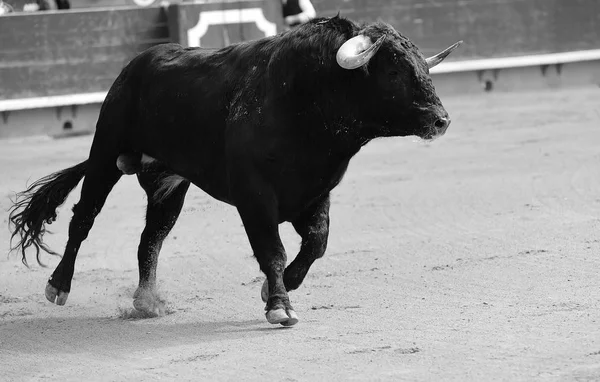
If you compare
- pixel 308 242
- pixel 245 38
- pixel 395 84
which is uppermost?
pixel 395 84

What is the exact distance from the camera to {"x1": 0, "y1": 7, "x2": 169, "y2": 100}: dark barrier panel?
39.4ft

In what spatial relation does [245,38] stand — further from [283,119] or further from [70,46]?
[283,119]

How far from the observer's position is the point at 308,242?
195 inches

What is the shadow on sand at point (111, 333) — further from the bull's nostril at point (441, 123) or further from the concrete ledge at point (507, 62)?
the concrete ledge at point (507, 62)

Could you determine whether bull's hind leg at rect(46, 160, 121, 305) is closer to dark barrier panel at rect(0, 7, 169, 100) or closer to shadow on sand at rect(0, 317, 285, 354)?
shadow on sand at rect(0, 317, 285, 354)

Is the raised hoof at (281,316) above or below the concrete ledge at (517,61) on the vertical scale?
above

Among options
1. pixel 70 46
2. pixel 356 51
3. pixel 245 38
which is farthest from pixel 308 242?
pixel 245 38

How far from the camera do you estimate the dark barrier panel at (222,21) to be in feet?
42.0

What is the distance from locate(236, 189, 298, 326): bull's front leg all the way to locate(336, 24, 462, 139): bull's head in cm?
54

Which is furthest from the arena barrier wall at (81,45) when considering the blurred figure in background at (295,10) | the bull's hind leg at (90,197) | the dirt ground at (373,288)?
the bull's hind leg at (90,197)

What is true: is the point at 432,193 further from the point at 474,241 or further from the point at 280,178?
the point at 280,178

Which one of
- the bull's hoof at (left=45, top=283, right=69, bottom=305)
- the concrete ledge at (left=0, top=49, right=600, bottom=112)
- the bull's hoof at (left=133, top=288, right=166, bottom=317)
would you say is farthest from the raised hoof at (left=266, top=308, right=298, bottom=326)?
the concrete ledge at (left=0, top=49, right=600, bottom=112)

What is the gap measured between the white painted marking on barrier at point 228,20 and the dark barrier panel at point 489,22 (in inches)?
29.3

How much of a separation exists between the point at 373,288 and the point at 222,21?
25.8 ft
